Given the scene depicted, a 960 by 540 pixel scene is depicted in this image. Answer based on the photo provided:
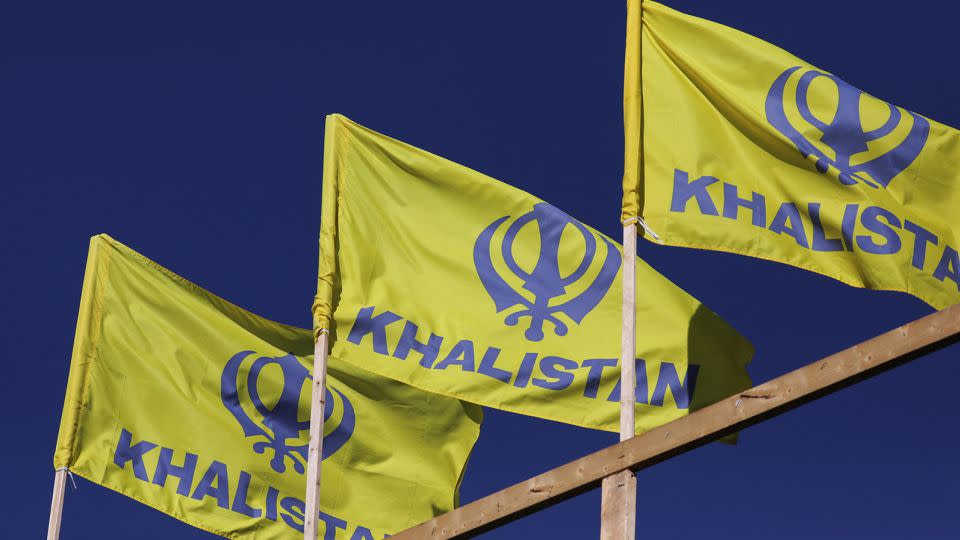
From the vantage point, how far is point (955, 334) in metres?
11.5

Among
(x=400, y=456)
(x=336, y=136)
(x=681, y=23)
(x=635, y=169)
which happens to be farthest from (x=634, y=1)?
(x=400, y=456)

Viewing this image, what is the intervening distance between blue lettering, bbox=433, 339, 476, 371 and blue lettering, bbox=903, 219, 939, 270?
14.4 ft

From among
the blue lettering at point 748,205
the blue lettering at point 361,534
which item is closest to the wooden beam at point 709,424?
the blue lettering at point 748,205

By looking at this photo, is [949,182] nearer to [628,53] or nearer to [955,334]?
[628,53]

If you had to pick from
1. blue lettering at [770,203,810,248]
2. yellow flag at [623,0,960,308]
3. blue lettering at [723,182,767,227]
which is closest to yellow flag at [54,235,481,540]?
yellow flag at [623,0,960,308]

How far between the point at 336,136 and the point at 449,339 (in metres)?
2.59

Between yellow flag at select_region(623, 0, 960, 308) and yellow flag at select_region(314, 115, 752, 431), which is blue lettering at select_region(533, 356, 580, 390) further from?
yellow flag at select_region(623, 0, 960, 308)

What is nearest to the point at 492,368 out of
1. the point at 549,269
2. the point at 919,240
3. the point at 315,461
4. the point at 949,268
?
the point at 549,269

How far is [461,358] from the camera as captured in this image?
17984 mm

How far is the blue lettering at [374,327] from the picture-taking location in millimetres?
17844

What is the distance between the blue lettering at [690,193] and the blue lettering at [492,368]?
263cm

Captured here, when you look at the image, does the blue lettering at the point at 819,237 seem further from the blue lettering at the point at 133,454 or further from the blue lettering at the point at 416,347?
the blue lettering at the point at 133,454

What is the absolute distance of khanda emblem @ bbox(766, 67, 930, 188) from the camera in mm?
17156

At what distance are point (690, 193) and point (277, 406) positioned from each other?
620cm
